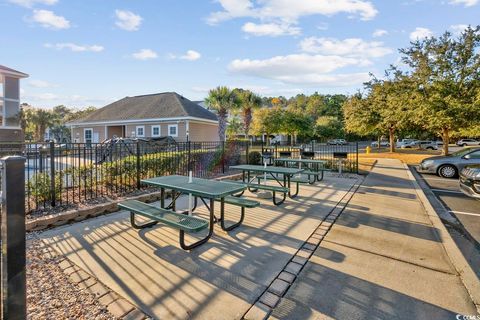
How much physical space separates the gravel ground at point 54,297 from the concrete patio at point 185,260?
0.26m

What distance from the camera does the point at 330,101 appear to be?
71.9 meters

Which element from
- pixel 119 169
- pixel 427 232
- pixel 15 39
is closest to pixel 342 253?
pixel 427 232

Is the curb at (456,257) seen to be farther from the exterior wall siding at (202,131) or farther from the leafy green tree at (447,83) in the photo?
the exterior wall siding at (202,131)

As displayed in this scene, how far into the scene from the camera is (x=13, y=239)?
1752 mm

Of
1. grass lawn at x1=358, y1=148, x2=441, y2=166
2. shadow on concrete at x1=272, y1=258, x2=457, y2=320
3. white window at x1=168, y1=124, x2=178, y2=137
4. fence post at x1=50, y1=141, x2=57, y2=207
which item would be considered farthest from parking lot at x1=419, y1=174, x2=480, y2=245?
white window at x1=168, y1=124, x2=178, y2=137

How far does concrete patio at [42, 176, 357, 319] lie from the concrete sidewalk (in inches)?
16.7

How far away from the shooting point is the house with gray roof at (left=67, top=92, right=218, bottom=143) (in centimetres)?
2281

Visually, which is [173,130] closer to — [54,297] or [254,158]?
[254,158]

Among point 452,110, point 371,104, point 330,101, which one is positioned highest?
point 330,101

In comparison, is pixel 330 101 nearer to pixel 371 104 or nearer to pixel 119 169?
pixel 371 104

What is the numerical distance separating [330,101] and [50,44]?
6939 cm

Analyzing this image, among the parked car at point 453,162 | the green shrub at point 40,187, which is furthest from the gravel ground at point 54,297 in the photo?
the parked car at point 453,162

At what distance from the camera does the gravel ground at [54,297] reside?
243 centimetres

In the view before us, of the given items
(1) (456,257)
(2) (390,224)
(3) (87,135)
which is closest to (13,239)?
(1) (456,257)
